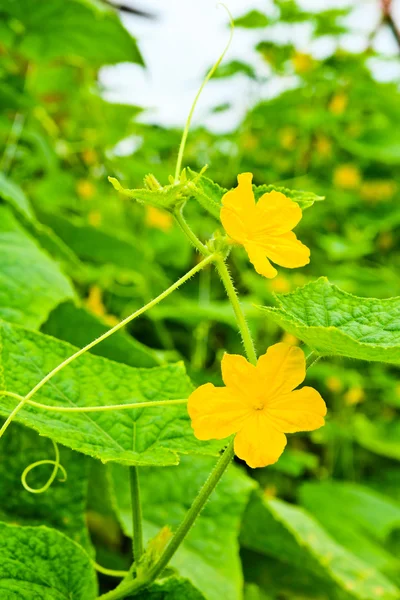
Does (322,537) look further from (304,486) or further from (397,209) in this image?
(397,209)

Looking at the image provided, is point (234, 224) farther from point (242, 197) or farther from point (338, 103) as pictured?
point (338, 103)

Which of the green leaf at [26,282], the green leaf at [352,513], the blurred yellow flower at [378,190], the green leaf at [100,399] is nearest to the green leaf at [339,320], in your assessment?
the green leaf at [100,399]

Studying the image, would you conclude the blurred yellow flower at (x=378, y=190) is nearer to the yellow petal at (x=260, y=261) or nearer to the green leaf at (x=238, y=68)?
the green leaf at (x=238, y=68)

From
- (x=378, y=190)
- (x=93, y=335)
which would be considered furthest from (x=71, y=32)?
(x=378, y=190)

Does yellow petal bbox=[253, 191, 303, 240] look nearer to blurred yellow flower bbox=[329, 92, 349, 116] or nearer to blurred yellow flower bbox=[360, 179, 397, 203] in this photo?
blurred yellow flower bbox=[329, 92, 349, 116]

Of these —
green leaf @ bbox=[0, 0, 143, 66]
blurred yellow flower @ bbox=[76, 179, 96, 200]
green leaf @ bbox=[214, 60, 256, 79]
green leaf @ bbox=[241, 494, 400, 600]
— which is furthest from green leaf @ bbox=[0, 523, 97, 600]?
green leaf @ bbox=[214, 60, 256, 79]

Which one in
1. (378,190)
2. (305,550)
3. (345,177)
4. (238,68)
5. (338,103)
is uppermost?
(238,68)

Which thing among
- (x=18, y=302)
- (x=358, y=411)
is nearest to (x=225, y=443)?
(x=18, y=302)
